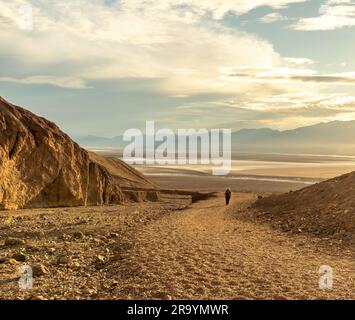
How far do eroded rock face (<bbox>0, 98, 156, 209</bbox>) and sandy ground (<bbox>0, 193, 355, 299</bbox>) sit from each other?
760 centimetres

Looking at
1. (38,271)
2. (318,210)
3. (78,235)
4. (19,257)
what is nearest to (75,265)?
(38,271)

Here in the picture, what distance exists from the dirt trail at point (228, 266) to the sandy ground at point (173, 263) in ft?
0.07

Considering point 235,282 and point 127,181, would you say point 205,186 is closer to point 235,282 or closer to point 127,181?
point 127,181

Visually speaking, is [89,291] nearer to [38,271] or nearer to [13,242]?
[38,271]

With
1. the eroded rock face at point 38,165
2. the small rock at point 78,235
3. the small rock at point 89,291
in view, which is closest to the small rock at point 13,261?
the small rock at point 89,291

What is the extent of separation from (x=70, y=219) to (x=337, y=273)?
15545 millimetres

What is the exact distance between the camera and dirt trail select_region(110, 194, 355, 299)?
8.53m

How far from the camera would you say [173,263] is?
36.1 feet

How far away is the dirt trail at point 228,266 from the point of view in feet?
28.0

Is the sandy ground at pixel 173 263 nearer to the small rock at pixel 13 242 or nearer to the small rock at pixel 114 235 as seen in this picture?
the small rock at pixel 114 235

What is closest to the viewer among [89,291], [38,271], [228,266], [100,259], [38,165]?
[89,291]

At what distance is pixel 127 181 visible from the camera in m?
58.5

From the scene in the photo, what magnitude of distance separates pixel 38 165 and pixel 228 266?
20429 millimetres
